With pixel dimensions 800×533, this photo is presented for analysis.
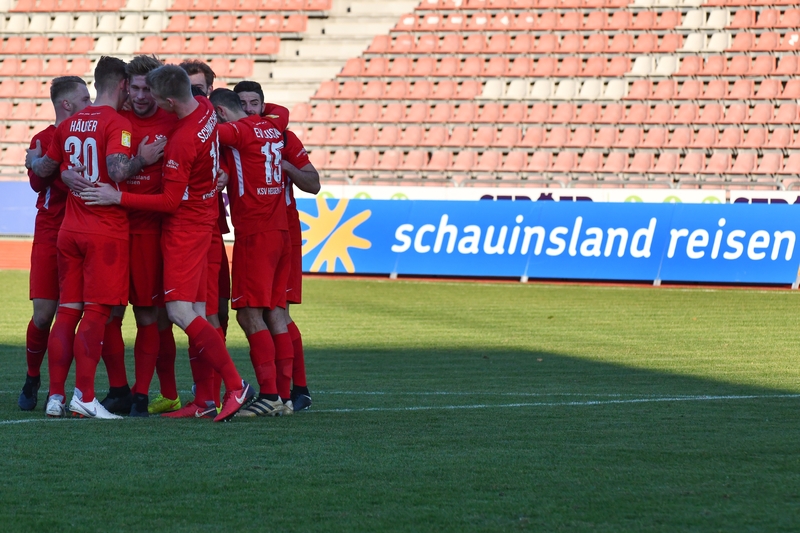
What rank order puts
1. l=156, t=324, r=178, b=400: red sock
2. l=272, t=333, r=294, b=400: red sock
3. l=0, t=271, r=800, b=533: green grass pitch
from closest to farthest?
l=0, t=271, r=800, b=533: green grass pitch → l=272, t=333, r=294, b=400: red sock → l=156, t=324, r=178, b=400: red sock

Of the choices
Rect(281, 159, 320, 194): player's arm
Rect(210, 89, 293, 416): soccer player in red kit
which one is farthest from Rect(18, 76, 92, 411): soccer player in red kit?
Rect(281, 159, 320, 194): player's arm

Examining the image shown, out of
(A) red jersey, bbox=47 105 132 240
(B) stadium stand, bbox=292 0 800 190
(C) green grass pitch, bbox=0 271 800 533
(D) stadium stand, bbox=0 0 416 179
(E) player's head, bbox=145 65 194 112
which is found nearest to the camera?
(C) green grass pitch, bbox=0 271 800 533

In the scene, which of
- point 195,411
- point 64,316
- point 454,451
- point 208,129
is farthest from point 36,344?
point 454,451

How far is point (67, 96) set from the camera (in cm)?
698

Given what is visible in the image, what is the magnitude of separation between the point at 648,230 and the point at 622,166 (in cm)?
630

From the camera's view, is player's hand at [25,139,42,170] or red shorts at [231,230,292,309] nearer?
red shorts at [231,230,292,309]

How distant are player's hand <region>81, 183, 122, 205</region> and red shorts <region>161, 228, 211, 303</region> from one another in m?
0.33

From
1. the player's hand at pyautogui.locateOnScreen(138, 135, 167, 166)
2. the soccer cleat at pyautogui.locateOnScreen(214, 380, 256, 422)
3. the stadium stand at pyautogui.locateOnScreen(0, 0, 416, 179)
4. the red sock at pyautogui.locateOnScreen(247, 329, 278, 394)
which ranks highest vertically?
the stadium stand at pyautogui.locateOnScreen(0, 0, 416, 179)

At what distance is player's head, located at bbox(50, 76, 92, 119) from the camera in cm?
698

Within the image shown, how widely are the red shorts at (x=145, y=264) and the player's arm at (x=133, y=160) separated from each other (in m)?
0.41

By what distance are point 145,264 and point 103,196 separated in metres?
0.51

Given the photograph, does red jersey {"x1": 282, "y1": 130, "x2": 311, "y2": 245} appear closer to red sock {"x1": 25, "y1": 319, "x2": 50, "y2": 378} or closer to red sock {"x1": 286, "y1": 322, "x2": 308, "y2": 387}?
red sock {"x1": 286, "y1": 322, "x2": 308, "y2": 387}

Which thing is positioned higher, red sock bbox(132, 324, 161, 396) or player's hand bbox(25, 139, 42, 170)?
player's hand bbox(25, 139, 42, 170)

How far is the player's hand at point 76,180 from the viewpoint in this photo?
6340 millimetres
